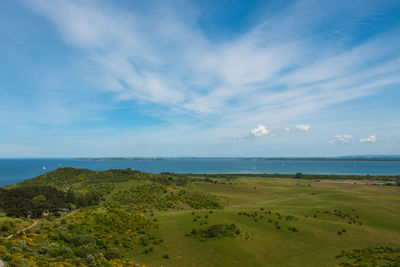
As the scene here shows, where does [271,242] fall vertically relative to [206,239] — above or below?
below

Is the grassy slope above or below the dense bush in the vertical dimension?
below

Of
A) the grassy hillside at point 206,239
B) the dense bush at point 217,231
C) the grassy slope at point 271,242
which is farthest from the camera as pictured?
the dense bush at point 217,231

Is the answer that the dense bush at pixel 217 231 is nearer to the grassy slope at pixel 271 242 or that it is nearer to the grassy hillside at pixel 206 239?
the grassy hillside at pixel 206 239

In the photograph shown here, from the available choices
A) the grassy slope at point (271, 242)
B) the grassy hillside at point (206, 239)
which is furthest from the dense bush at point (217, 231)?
the grassy slope at point (271, 242)

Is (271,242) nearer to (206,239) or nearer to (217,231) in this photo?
(217,231)

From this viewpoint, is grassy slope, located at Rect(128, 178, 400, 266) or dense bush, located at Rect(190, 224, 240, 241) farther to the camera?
dense bush, located at Rect(190, 224, 240, 241)

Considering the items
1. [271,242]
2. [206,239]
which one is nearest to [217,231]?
[206,239]

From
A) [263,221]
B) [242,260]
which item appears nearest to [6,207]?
[242,260]

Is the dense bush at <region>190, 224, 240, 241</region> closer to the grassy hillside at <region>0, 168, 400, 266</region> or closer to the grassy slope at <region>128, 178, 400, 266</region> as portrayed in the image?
the grassy hillside at <region>0, 168, 400, 266</region>

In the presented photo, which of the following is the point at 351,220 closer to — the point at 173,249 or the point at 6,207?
the point at 173,249

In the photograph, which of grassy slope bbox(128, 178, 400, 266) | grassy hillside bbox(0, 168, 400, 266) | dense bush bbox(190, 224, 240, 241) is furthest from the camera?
dense bush bbox(190, 224, 240, 241)

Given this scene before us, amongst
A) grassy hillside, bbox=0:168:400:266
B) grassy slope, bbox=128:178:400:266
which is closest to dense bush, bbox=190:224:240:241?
grassy hillside, bbox=0:168:400:266

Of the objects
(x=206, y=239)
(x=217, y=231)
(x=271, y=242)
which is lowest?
(x=271, y=242)
